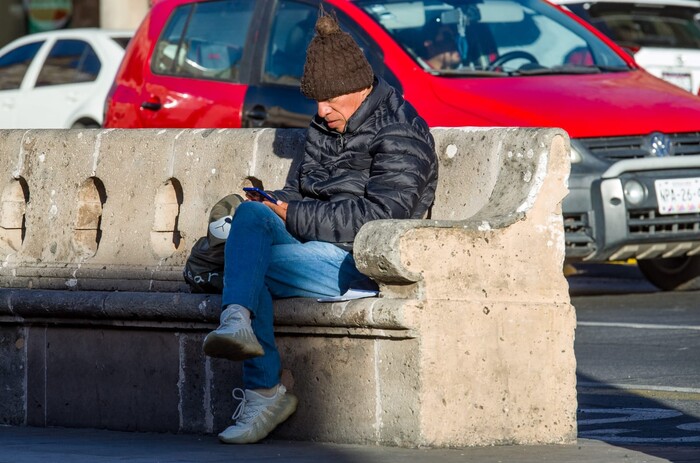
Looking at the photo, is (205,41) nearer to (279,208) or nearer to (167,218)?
(167,218)

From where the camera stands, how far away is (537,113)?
9438mm

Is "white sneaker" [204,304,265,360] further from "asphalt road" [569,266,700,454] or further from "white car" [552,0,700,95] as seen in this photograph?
"white car" [552,0,700,95]

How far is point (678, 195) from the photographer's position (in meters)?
9.91

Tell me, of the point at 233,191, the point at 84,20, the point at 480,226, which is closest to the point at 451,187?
the point at 480,226

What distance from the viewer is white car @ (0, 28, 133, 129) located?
1722 centimetres

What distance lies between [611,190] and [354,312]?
14.2ft

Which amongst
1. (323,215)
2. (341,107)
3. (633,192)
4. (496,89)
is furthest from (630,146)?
(323,215)

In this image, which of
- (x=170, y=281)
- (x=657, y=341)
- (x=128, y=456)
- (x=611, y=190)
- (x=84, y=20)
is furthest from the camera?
(x=84, y=20)

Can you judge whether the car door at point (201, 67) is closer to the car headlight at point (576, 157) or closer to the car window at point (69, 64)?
the car headlight at point (576, 157)

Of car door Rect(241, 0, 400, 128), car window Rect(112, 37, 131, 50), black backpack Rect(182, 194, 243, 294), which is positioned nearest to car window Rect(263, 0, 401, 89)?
car door Rect(241, 0, 400, 128)

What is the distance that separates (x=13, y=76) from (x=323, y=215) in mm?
13065

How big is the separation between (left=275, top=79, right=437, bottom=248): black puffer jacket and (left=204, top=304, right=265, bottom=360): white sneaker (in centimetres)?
44

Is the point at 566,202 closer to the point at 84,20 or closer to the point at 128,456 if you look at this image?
the point at 128,456

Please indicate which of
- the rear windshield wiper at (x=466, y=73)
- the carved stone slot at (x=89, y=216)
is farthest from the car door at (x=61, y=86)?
the carved stone slot at (x=89, y=216)
